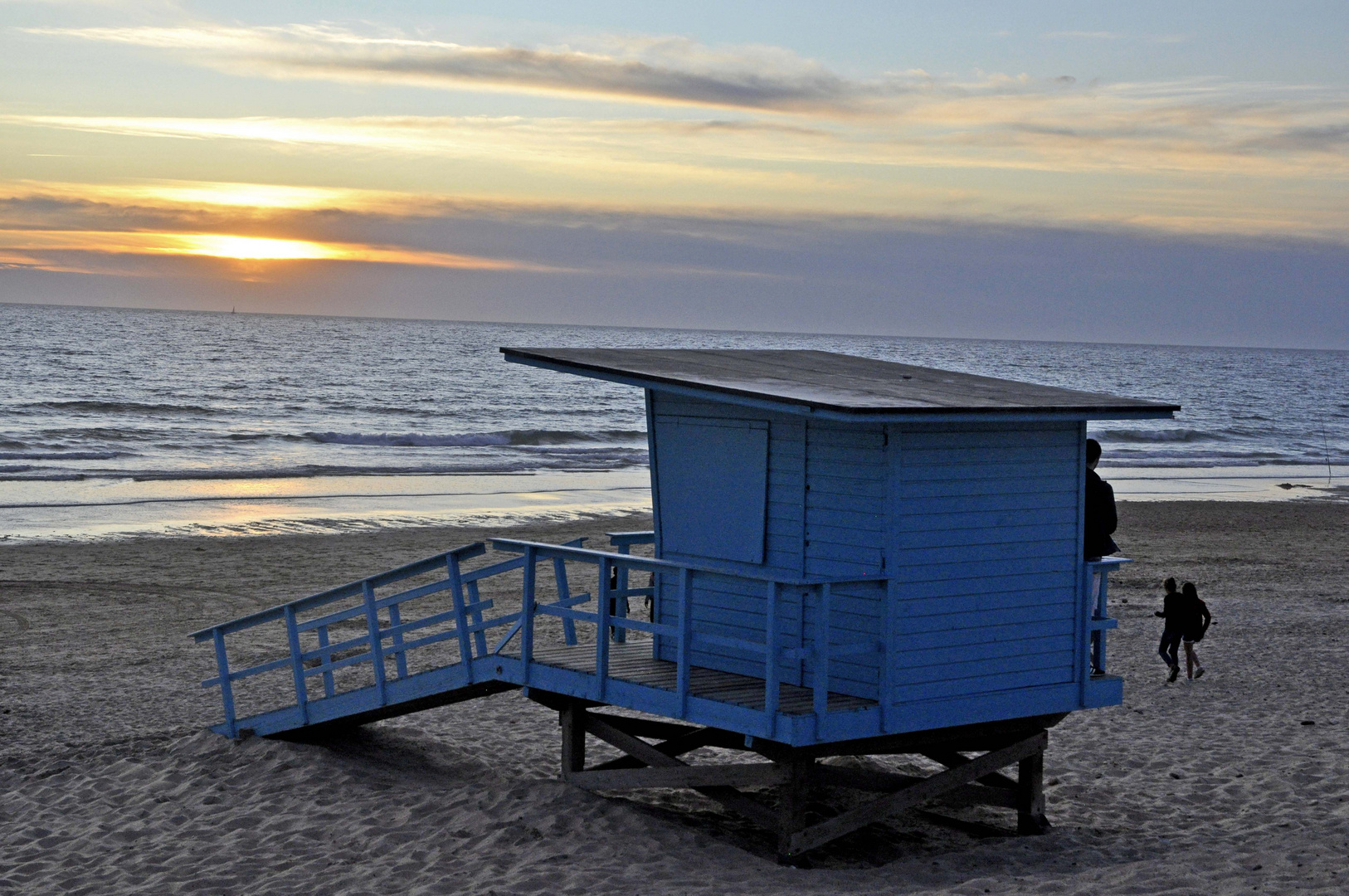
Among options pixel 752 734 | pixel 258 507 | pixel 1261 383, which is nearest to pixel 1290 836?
pixel 752 734

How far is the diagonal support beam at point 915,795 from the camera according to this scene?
8.27 m

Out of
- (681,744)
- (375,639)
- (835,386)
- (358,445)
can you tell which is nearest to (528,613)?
(375,639)

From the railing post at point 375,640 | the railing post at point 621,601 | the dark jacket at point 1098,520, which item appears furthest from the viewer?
the railing post at point 621,601

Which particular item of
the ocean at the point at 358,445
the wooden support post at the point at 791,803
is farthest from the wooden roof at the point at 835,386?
the ocean at the point at 358,445

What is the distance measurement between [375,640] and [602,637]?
209cm

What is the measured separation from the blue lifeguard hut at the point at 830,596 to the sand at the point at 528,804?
537 mm

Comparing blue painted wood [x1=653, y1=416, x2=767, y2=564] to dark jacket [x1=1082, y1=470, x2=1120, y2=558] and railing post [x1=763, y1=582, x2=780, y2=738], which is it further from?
dark jacket [x1=1082, y1=470, x2=1120, y2=558]

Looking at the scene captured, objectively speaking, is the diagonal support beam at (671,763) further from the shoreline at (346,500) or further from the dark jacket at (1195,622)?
the shoreline at (346,500)

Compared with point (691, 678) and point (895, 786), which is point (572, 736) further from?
point (895, 786)

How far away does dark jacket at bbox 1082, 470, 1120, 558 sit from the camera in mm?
8820

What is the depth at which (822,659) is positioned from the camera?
293 inches

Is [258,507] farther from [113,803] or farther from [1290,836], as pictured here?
[1290,836]

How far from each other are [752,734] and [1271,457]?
4862 centimetres

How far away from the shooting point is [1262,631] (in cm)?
1656
